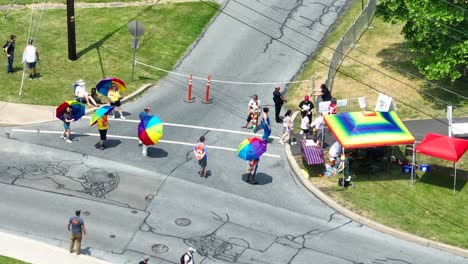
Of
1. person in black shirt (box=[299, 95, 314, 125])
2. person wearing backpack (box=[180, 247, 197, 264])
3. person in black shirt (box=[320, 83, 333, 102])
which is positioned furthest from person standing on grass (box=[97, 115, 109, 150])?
person wearing backpack (box=[180, 247, 197, 264])

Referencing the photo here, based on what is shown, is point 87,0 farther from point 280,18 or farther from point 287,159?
point 287,159

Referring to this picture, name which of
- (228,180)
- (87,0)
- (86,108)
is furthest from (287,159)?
(87,0)

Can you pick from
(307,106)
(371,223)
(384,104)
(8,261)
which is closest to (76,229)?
(8,261)

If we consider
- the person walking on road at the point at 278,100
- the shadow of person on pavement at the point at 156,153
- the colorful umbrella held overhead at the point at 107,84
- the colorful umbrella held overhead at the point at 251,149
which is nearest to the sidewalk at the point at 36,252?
the colorful umbrella held overhead at the point at 251,149

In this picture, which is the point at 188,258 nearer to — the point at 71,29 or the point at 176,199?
the point at 176,199

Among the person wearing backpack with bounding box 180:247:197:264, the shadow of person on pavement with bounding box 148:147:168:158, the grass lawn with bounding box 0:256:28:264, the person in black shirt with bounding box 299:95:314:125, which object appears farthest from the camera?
the person in black shirt with bounding box 299:95:314:125

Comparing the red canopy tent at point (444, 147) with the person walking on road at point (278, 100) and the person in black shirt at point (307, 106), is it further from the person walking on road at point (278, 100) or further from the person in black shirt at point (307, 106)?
the person walking on road at point (278, 100)

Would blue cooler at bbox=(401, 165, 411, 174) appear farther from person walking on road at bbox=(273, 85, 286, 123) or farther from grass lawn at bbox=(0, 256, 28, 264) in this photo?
grass lawn at bbox=(0, 256, 28, 264)
